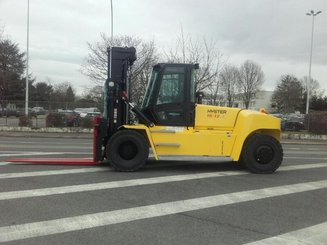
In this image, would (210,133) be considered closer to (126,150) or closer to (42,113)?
(126,150)

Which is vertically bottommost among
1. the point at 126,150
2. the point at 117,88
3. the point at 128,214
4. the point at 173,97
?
the point at 128,214

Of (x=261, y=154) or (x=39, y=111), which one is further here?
(x=39, y=111)

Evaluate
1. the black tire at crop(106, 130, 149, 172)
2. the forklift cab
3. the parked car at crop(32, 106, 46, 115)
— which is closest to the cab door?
the forklift cab

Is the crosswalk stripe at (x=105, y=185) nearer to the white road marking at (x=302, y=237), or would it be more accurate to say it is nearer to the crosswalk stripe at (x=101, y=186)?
the crosswalk stripe at (x=101, y=186)

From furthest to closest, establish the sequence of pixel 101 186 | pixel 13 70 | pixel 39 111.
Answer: pixel 13 70, pixel 39 111, pixel 101 186

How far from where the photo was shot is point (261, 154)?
1145 cm

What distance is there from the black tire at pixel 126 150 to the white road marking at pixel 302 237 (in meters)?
5.32

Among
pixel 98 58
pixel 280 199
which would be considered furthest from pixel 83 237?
pixel 98 58

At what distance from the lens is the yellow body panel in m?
11.2

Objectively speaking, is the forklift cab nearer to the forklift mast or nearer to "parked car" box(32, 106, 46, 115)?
the forklift mast

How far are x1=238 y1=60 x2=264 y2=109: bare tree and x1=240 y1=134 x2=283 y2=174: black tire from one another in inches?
3339

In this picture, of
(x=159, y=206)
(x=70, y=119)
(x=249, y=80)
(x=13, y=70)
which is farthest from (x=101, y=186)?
(x=249, y=80)

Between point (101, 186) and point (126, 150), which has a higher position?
point (126, 150)

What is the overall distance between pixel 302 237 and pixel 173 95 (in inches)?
243
